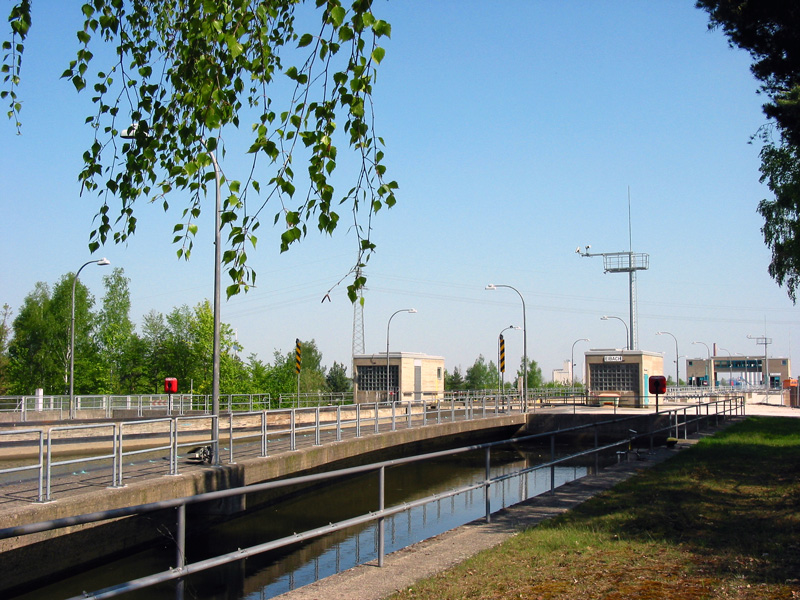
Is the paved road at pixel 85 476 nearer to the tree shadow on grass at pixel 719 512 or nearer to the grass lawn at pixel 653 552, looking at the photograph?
the grass lawn at pixel 653 552

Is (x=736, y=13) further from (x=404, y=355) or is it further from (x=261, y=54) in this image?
(x=404, y=355)

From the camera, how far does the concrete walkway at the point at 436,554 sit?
6.51 meters

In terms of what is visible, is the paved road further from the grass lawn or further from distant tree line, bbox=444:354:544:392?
distant tree line, bbox=444:354:544:392

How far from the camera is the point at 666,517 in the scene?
940 centimetres

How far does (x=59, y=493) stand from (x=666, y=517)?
9.06 metres

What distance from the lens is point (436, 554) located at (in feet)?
25.8

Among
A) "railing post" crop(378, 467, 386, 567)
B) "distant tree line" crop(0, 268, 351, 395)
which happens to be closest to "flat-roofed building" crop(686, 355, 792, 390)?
"distant tree line" crop(0, 268, 351, 395)

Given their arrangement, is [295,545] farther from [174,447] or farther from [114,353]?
[114,353]

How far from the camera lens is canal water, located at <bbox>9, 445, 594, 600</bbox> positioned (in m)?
12.3

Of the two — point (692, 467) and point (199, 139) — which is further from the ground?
point (199, 139)

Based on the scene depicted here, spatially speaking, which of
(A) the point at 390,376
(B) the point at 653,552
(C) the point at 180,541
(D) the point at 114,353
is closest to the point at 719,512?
(B) the point at 653,552

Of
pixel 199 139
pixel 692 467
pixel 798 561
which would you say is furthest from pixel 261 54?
pixel 692 467

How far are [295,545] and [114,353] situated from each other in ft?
184

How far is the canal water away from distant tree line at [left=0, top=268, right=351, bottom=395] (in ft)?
125
